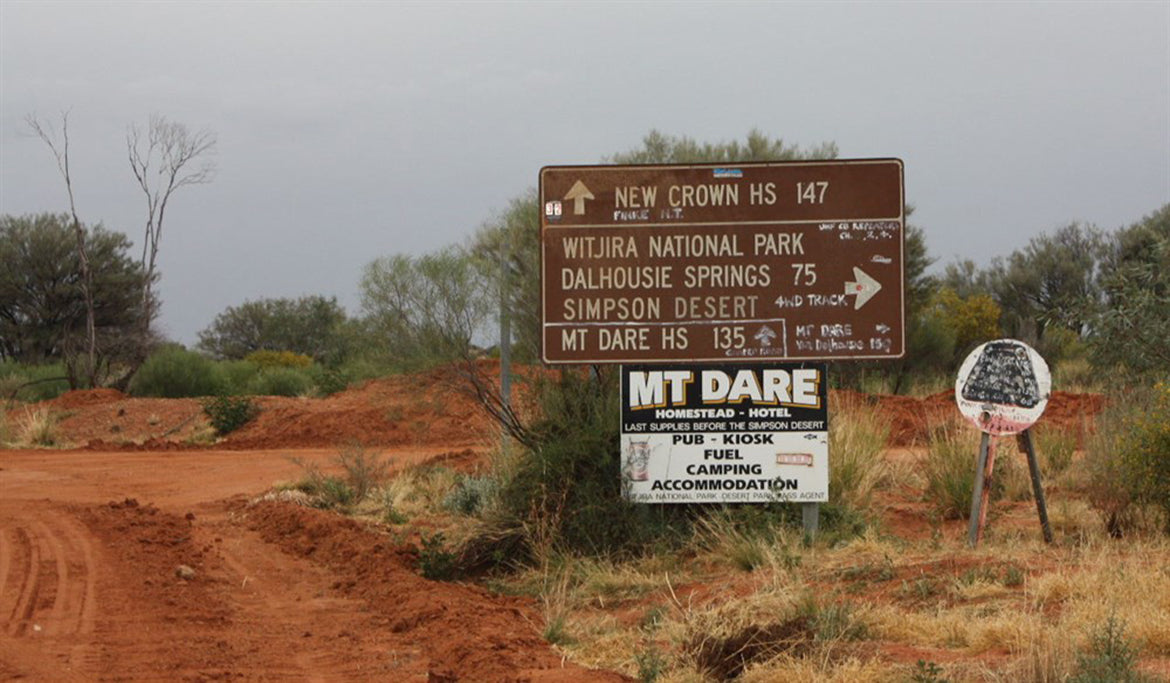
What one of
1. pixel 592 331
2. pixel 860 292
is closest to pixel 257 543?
pixel 592 331

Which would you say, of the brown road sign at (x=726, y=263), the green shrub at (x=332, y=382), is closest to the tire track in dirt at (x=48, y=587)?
the brown road sign at (x=726, y=263)

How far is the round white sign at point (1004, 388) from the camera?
39.2 feet

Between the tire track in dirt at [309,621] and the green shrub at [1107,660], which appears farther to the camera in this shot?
the tire track in dirt at [309,621]

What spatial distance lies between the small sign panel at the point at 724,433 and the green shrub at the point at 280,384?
26911 mm

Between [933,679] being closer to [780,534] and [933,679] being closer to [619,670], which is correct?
[619,670]

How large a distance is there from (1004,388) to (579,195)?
14.1 feet

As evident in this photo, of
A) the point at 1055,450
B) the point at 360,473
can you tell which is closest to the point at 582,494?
the point at 360,473

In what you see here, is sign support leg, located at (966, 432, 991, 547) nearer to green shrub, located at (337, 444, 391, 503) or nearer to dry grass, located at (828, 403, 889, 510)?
dry grass, located at (828, 403, 889, 510)

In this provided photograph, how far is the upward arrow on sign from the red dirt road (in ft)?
12.1

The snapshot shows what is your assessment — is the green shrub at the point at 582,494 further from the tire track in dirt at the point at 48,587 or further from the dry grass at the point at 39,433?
the dry grass at the point at 39,433

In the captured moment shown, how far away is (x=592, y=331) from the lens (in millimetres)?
13086

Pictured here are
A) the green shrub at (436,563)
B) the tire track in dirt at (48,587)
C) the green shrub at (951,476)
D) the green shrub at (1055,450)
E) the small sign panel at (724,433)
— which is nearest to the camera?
the tire track in dirt at (48,587)

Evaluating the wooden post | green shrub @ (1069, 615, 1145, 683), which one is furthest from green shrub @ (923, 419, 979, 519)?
green shrub @ (1069, 615, 1145, 683)

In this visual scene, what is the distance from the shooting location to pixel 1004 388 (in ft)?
39.5
